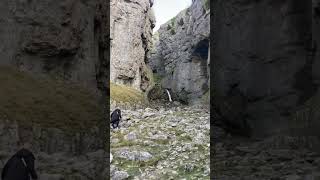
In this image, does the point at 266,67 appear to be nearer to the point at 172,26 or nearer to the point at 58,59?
the point at 58,59

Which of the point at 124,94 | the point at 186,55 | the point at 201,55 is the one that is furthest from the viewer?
the point at 186,55

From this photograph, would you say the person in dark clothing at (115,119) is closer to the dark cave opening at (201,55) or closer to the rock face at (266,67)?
the rock face at (266,67)

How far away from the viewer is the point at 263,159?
34.9ft

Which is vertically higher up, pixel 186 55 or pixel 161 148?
pixel 186 55

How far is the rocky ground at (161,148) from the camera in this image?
43.7 ft

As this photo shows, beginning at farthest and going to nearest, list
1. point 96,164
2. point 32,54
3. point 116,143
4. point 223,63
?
point 116,143 < point 223,63 < point 96,164 < point 32,54

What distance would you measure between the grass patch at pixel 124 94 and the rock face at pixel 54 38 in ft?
59.1

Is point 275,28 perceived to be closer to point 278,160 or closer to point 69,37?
point 278,160

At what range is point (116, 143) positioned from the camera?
16.5m

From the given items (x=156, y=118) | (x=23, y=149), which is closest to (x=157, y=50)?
(x=156, y=118)

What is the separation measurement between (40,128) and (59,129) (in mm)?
483

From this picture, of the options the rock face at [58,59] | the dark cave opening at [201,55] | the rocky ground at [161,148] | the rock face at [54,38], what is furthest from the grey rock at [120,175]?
the dark cave opening at [201,55]

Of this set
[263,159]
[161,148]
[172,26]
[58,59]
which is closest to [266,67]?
[263,159]

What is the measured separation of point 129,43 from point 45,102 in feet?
82.9
